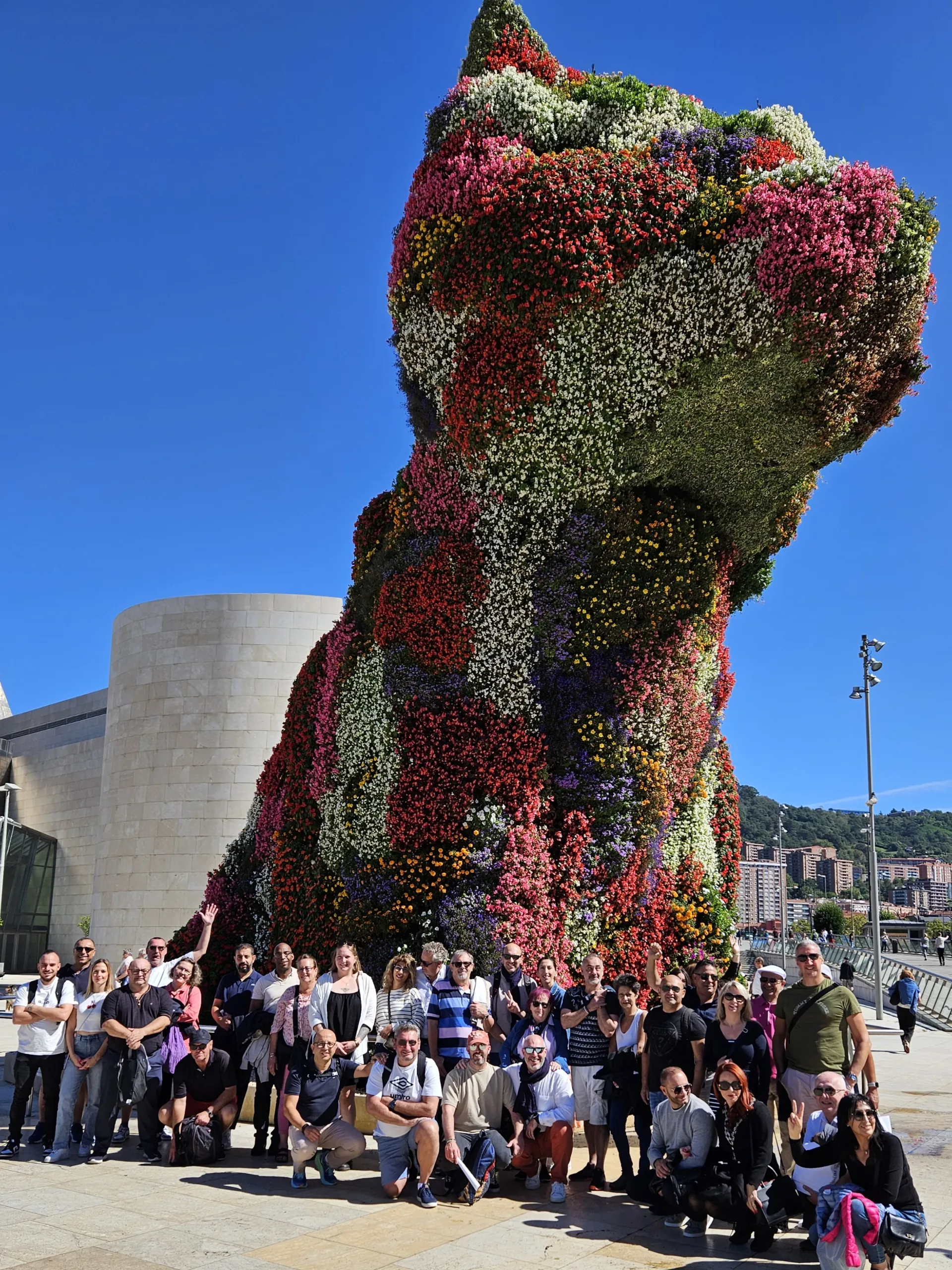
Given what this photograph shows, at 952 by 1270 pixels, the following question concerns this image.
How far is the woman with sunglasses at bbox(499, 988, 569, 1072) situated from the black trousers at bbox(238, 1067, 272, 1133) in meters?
2.31

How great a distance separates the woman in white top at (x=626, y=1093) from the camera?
8602 mm

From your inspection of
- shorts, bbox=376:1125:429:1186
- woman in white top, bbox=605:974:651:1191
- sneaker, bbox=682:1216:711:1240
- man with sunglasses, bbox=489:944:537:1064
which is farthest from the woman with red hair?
man with sunglasses, bbox=489:944:537:1064

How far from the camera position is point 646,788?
1287 cm

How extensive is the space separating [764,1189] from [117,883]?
30477mm

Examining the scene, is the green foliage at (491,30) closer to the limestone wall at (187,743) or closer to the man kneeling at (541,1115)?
the man kneeling at (541,1115)

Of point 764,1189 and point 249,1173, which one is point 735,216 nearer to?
point 764,1189

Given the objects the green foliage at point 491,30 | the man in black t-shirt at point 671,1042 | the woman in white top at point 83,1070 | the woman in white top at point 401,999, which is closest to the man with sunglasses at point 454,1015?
the woman in white top at point 401,999

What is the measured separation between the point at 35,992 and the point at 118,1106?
137 cm

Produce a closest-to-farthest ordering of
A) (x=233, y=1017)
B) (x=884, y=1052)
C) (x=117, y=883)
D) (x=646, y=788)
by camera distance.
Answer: (x=233, y=1017) < (x=646, y=788) < (x=884, y=1052) < (x=117, y=883)

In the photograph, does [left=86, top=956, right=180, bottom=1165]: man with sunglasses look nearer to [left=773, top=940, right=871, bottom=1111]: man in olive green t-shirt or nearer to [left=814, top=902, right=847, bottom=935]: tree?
[left=773, top=940, right=871, bottom=1111]: man in olive green t-shirt

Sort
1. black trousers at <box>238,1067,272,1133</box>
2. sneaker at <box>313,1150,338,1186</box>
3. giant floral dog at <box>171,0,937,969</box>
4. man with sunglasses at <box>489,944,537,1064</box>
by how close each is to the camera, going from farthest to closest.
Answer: giant floral dog at <box>171,0,937,969</box> < man with sunglasses at <box>489,944,537,1064</box> < black trousers at <box>238,1067,272,1133</box> < sneaker at <box>313,1150,338,1186</box>

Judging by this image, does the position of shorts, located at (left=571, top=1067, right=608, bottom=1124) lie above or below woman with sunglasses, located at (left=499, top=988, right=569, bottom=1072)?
below

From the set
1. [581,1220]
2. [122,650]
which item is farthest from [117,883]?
[581,1220]

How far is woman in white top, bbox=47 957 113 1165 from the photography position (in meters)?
9.60
